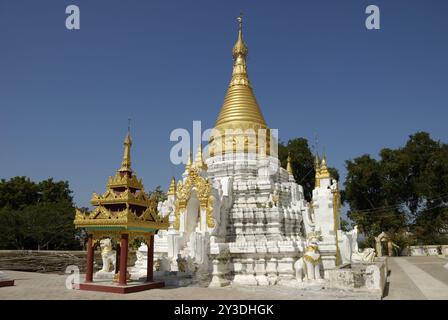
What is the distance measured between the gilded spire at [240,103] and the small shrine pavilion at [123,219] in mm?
12895

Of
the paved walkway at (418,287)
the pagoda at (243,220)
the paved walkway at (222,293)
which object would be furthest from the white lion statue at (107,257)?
the paved walkway at (418,287)

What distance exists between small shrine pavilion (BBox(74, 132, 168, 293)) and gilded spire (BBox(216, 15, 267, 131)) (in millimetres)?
12895

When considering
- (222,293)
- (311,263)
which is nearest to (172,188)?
(311,263)

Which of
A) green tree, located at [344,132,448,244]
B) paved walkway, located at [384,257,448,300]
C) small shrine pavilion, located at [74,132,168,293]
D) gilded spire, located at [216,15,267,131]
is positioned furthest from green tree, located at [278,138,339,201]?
small shrine pavilion, located at [74,132,168,293]

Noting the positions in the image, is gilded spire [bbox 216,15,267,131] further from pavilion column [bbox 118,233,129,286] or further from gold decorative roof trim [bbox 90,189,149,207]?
pavilion column [bbox 118,233,129,286]

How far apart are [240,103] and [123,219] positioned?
16.6 m

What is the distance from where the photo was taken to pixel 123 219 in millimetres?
13141

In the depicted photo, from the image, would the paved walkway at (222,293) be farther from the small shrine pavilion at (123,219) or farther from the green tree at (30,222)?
the green tree at (30,222)

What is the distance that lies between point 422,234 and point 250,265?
111 ft

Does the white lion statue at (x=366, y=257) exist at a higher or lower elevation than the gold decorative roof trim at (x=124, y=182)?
lower

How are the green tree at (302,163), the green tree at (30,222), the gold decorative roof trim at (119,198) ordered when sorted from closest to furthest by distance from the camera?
1. the gold decorative roof trim at (119,198)
2. the green tree at (30,222)
3. the green tree at (302,163)

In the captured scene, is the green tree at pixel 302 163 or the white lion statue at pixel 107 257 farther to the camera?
the green tree at pixel 302 163

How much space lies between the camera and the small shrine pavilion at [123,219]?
13.2 meters

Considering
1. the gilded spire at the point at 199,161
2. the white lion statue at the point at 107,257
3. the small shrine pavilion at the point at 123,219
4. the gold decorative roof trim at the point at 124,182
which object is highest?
the gilded spire at the point at 199,161
